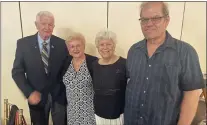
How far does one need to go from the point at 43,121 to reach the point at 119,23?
0.64 metres

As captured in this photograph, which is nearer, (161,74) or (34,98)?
(161,74)

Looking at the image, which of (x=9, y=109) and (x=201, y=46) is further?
(x=9, y=109)

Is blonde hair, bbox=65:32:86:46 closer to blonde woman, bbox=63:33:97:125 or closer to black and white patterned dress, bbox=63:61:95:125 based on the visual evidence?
blonde woman, bbox=63:33:97:125

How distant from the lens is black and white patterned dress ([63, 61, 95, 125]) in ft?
3.72

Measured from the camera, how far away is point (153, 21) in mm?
1021

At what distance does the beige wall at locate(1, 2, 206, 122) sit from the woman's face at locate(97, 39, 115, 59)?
0.10 ft

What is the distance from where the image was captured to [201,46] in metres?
1.10

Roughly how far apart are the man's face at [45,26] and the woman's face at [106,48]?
25cm

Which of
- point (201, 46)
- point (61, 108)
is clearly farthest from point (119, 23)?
point (61, 108)

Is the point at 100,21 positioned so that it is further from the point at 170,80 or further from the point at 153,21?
the point at 170,80

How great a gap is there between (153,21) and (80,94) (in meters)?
0.50

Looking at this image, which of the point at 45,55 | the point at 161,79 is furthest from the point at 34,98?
the point at 161,79

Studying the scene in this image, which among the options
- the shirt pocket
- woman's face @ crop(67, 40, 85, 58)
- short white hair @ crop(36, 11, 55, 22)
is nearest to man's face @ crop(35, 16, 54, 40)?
short white hair @ crop(36, 11, 55, 22)

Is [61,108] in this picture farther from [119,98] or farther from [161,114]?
[161,114]
